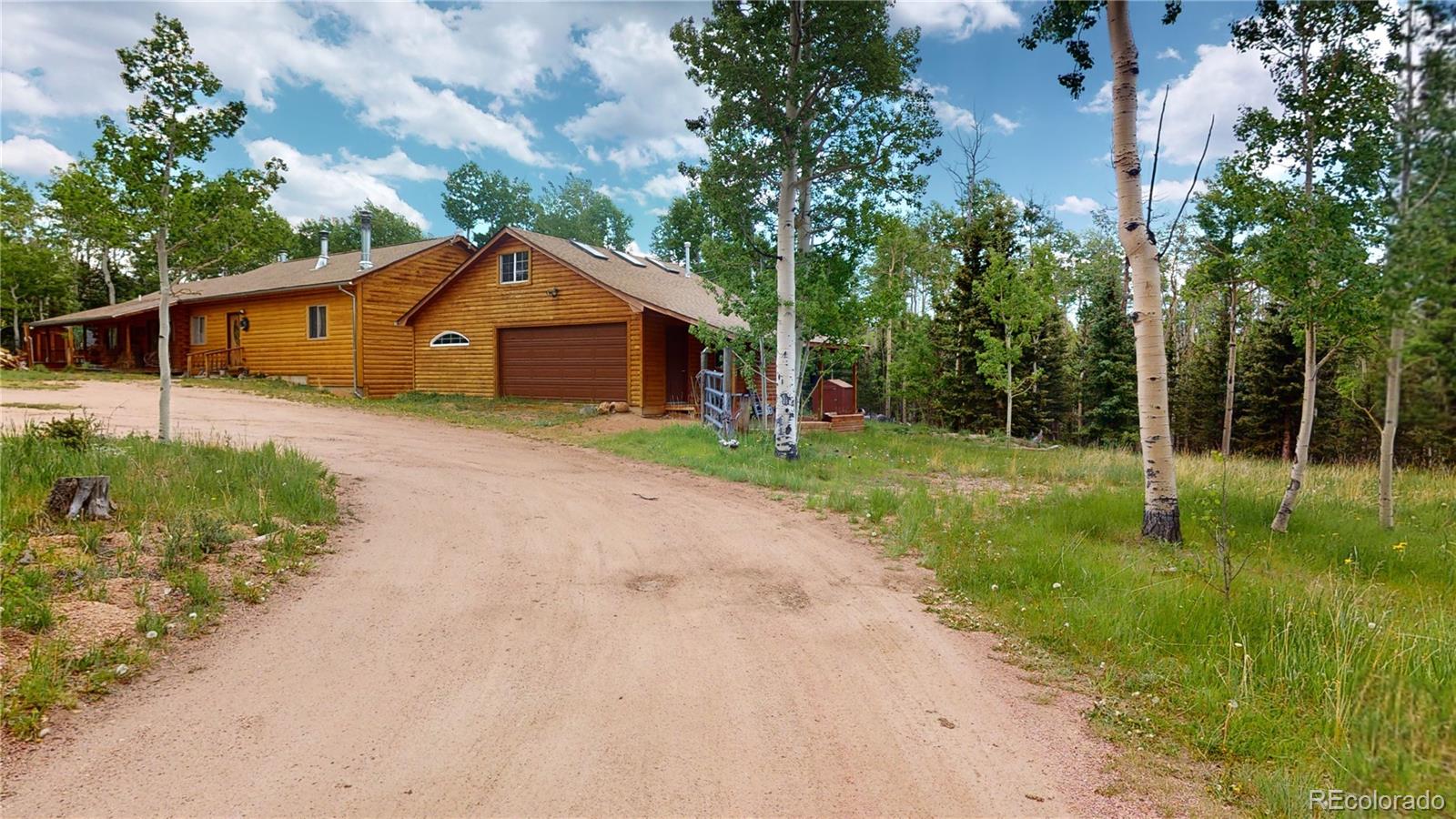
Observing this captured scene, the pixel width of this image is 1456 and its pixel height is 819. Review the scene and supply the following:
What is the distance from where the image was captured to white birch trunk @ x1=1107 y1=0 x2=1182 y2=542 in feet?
19.9

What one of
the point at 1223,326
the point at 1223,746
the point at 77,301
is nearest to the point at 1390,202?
the point at 1223,746

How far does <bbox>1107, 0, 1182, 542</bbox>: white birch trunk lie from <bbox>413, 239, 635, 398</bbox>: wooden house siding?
13.6 meters

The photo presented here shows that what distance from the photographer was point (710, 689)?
3.36 m

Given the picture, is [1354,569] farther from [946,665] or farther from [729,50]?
[729,50]

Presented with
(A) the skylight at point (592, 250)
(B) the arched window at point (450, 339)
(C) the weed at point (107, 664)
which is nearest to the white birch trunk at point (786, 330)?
(C) the weed at point (107, 664)

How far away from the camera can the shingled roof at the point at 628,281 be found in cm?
1831

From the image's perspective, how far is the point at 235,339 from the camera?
1041 inches

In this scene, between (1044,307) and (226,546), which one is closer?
(226,546)

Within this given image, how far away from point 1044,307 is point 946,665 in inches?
667

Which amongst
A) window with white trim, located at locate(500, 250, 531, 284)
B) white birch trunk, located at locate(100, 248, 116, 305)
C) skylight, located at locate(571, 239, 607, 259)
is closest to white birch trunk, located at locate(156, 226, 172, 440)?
window with white trim, located at locate(500, 250, 531, 284)

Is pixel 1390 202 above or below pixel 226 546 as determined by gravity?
above

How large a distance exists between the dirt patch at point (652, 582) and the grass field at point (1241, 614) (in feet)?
7.36

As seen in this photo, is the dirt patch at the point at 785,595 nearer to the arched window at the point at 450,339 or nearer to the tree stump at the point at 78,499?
the tree stump at the point at 78,499

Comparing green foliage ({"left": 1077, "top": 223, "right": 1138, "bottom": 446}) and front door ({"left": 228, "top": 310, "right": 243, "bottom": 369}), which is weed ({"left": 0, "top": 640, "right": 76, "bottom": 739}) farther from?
front door ({"left": 228, "top": 310, "right": 243, "bottom": 369})
